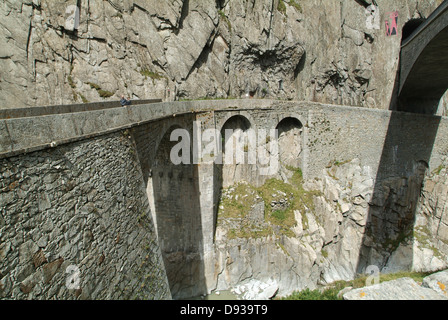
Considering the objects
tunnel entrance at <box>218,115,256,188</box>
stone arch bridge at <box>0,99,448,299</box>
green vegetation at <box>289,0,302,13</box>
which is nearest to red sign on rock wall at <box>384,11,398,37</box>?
green vegetation at <box>289,0,302,13</box>

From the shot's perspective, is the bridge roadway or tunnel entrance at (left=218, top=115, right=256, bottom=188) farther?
tunnel entrance at (left=218, top=115, right=256, bottom=188)

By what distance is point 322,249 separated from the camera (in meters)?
15.9

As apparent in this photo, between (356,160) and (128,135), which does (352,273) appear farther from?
(128,135)

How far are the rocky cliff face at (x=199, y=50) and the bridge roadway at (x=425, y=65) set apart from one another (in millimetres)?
1507

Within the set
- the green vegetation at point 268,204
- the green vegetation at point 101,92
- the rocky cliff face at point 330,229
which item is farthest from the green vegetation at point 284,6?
the green vegetation at point 101,92

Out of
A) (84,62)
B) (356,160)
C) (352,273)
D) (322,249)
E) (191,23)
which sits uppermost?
(191,23)

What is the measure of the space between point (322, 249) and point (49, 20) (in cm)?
2286

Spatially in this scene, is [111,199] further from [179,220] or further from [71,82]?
[71,82]

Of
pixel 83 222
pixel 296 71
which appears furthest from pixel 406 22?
pixel 83 222

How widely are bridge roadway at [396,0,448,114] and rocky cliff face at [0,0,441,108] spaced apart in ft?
4.94

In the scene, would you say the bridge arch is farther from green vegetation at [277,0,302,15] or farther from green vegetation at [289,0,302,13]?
green vegetation at [289,0,302,13]

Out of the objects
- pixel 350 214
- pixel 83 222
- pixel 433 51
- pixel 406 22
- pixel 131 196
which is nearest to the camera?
pixel 83 222

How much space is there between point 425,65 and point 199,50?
1610 cm

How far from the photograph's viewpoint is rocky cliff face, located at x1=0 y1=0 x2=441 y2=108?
47.3 ft
